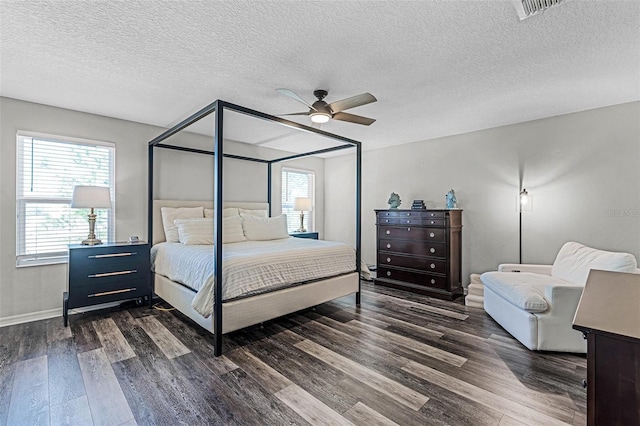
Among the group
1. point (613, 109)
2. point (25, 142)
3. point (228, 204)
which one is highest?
point (613, 109)

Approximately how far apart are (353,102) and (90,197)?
10.2ft

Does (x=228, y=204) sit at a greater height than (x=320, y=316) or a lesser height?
greater

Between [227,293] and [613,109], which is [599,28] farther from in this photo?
[227,293]

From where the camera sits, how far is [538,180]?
4.00 m

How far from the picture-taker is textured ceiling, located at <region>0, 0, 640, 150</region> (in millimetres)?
1861

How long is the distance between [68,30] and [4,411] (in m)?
2.49

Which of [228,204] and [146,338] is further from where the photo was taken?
[228,204]

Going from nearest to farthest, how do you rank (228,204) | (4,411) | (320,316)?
1. (4,411)
2. (320,316)
3. (228,204)

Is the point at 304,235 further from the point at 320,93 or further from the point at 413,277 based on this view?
the point at 320,93

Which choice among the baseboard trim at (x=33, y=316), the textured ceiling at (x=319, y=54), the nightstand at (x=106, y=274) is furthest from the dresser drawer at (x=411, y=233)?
the baseboard trim at (x=33, y=316)

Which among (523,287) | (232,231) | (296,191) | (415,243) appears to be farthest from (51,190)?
(523,287)

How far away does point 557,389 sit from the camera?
2.09 m


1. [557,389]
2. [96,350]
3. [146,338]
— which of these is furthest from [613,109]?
[96,350]

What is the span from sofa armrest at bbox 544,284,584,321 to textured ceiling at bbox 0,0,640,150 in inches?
74.9
